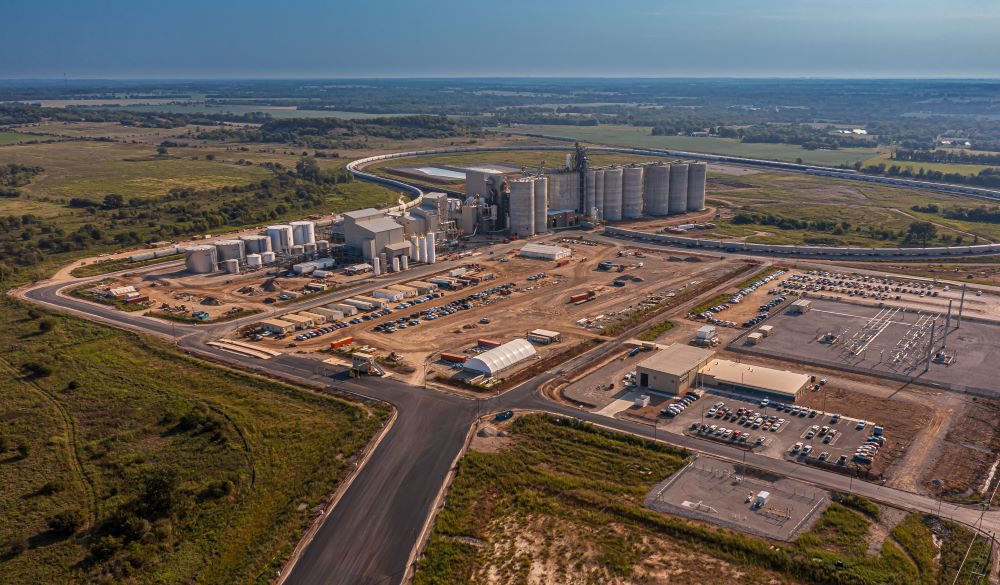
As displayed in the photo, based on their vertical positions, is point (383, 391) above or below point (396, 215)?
below

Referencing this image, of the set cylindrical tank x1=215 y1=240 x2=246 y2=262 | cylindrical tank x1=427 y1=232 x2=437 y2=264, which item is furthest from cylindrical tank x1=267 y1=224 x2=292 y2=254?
cylindrical tank x1=427 y1=232 x2=437 y2=264

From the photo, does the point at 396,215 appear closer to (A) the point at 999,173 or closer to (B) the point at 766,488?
(B) the point at 766,488

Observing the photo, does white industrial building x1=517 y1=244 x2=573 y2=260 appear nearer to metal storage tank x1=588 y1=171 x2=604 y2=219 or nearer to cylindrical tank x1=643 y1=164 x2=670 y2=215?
metal storage tank x1=588 y1=171 x2=604 y2=219

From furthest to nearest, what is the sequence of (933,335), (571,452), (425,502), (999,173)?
(999,173)
(933,335)
(571,452)
(425,502)

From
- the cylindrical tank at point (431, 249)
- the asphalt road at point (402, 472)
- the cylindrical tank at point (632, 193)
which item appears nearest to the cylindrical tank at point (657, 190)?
the cylindrical tank at point (632, 193)

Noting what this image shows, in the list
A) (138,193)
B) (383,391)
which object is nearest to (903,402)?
(383,391)

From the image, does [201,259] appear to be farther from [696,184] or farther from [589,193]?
[696,184]
